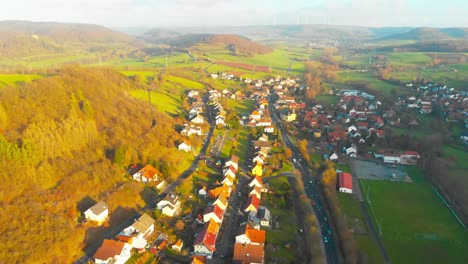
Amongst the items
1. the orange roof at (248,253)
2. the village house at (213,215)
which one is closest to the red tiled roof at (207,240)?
the orange roof at (248,253)

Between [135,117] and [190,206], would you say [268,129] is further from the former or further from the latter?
[190,206]

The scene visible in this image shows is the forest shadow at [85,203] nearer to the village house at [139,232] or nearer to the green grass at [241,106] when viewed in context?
the village house at [139,232]

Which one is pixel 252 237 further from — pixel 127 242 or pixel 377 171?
pixel 377 171

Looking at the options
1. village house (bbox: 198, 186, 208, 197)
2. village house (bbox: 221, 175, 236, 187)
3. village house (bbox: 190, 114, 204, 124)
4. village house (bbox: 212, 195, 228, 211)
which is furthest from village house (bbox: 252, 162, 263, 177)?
village house (bbox: 190, 114, 204, 124)

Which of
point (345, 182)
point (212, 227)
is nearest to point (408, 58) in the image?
point (345, 182)

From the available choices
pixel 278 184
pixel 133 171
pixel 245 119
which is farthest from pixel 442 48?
pixel 133 171

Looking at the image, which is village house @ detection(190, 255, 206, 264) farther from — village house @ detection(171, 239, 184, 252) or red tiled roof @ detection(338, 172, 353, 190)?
red tiled roof @ detection(338, 172, 353, 190)
